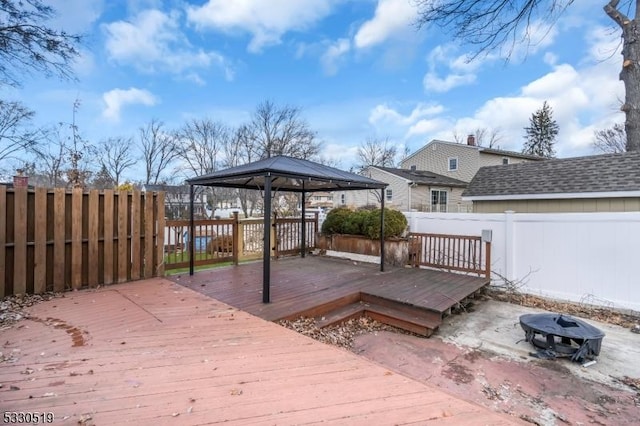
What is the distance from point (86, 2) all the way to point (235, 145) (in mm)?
16918

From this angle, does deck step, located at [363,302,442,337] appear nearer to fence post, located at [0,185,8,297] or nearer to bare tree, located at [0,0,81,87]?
fence post, located at [0,185,8,297]

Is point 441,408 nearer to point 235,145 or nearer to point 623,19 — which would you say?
point 623,19

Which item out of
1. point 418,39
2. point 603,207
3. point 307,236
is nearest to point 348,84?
point 418,39

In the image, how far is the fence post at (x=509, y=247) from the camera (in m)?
5.95

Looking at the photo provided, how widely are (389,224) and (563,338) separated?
3.97m

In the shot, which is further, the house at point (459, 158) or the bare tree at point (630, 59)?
the house at point (459, 158)

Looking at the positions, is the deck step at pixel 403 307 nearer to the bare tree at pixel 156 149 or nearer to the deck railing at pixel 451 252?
the deck railing at pixel 451 252

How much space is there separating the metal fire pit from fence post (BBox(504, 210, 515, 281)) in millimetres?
2359

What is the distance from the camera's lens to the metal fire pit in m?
3.29

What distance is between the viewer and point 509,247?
5.97 meters

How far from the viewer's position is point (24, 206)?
162 inches

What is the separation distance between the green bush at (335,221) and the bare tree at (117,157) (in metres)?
18.0

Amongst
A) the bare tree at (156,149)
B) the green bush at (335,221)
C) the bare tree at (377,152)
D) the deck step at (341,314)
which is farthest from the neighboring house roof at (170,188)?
the deck step at (341,314)

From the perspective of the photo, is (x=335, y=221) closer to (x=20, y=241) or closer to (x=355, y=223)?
(x=355, y=223)
